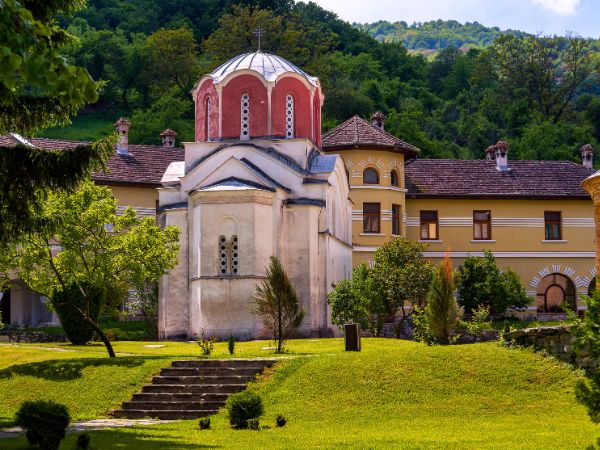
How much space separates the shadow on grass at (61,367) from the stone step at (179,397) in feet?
7.69

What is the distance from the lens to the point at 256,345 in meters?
32.4

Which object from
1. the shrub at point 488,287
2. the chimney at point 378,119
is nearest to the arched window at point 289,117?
the shrub at point 488,287

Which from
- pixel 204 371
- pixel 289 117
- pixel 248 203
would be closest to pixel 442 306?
pixel 204 371

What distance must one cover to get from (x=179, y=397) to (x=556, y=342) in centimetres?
894

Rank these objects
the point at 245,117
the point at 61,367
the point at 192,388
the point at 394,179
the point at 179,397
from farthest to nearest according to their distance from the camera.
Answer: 1. the point at 394,179
2. the point at 245,117
3. the point at 61,367
4. the point at 192,388
5. the point at 179,397

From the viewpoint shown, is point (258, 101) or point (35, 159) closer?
point (35, 159)

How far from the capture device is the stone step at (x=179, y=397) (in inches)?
920

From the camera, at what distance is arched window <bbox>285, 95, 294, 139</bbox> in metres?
39.3

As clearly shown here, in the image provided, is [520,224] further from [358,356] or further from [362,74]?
[362,74]

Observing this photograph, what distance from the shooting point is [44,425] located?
16.0 m

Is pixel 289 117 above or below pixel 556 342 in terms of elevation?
above

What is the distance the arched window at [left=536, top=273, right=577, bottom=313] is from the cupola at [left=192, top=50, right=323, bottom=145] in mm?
17287

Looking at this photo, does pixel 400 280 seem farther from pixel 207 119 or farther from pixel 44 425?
pixel 44 425

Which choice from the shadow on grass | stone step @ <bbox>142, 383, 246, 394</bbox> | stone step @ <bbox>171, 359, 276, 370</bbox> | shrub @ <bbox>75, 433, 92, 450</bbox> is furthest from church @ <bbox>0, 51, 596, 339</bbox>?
shrub @ <bbox>75, 433, 92, 450</bbox>
